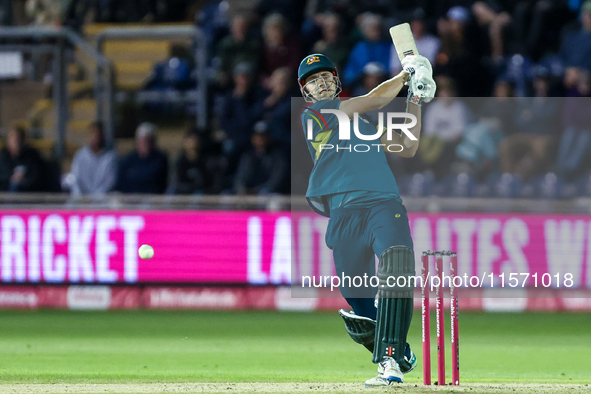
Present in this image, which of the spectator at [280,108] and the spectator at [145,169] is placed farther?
the spectator at [145,169]

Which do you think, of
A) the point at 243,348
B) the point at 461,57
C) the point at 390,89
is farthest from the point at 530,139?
the point at 390,89

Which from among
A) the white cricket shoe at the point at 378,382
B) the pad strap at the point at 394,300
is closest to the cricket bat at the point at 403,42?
the pad strap at the point at 394,300

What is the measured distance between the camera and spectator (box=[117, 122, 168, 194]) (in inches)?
505

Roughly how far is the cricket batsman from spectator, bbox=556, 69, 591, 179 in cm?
544

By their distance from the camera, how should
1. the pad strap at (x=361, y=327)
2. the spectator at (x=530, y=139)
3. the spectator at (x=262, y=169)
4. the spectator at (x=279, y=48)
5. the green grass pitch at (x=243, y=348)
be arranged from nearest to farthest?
the pad strap at (x=361, y=327) → the green grass pitch at (x=243, y=348) → the spectator at (x=530, y=139) → the spectator at (x=262, y=169) → the spectator at (x=279, y=48)

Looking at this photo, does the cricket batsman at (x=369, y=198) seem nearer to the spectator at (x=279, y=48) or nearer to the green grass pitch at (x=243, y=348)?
the green grass pitch at (x=243, y=348)

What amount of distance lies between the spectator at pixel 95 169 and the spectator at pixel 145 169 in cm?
14

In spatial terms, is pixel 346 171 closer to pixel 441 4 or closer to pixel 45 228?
pixel 45 228

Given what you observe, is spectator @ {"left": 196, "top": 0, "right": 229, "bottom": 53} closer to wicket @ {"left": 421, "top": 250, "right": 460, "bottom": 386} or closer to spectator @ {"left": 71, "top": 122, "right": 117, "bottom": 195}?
spectator @ {"left": 71, "top": 122, "right": 117, "bottom": 195}

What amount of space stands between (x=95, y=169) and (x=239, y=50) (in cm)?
288

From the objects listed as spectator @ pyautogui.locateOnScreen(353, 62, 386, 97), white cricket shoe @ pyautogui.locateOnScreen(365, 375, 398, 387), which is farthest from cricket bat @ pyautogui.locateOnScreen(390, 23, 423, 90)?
spectator @ pyautogui.locateOnScreen(353, 62, 386, 97)

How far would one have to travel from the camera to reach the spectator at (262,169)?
12.3 m

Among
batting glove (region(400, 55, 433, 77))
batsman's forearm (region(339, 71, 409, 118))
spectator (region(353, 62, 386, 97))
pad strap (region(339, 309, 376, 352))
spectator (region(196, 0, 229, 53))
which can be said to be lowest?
pad strap (region(339, 309, 376, 352))

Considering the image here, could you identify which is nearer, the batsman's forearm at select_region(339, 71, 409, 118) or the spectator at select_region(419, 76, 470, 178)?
the batsman's forearm at select_region(339, 71, 409, 118)
